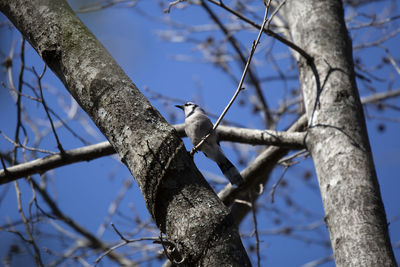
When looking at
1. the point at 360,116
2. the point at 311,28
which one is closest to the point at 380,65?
the point at 311,28

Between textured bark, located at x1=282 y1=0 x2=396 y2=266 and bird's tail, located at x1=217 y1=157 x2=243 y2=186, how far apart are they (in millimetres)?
751

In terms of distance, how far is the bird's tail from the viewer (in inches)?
126

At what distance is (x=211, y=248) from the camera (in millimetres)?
1268

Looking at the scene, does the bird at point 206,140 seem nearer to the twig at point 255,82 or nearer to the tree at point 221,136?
the tree at point 221,136

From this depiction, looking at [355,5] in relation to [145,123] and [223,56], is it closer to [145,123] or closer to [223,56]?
[223,56]

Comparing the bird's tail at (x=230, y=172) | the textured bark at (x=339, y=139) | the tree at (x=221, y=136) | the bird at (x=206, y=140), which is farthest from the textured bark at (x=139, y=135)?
the bird at (x=206, y=140)

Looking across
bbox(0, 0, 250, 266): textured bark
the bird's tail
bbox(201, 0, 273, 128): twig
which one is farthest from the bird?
bbox(0, 0, 250, 266): textured bark

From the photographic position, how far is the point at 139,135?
1.46 meters

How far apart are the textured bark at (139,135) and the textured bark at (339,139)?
1047 mm

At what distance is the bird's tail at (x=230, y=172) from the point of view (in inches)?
126

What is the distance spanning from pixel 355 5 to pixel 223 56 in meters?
2.14

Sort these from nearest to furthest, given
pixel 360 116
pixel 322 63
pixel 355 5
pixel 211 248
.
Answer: pixel 211 248, pixel 360 116, pixel 322 63, pixel 355 5

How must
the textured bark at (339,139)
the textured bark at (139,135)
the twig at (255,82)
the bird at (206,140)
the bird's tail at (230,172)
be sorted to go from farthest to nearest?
the twig at (255,82) → the bird at (206,140) → the bird's tail at (230,172) → the textured bark at (339,139) → the textured bark at (139,135)

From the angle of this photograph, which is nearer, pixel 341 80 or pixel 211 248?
pixel 211 248
